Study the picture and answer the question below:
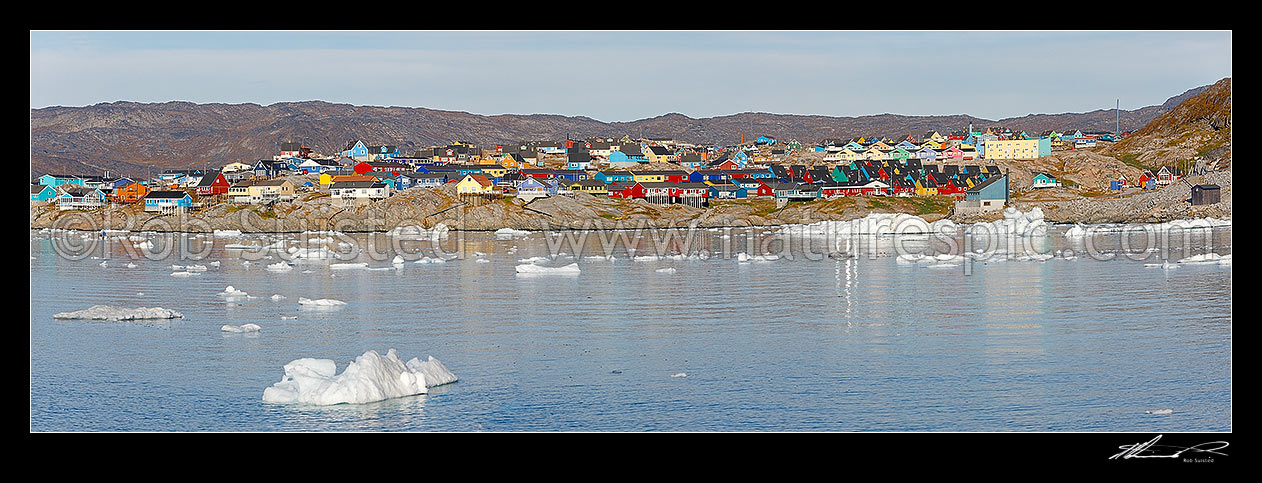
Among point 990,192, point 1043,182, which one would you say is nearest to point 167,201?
point 990,192

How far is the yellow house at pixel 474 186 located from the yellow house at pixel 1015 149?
39.8m

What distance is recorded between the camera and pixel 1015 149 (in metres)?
89.2

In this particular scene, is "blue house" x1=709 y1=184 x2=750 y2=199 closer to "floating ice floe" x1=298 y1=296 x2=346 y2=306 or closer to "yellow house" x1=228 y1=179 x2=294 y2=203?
"yellow house" x1=228 y1=179 x2=294 y2=203

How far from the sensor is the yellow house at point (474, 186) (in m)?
71.8

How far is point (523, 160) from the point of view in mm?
96938

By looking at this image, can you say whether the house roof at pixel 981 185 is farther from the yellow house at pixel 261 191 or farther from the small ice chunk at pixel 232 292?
the small ice chunk at pixel 232 292

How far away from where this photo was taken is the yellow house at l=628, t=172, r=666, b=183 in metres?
75.1

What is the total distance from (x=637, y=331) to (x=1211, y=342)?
9615mm

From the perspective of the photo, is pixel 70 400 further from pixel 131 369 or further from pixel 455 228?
pixel 455 228

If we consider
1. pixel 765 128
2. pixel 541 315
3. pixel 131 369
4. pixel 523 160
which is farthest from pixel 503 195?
pixel 765 128

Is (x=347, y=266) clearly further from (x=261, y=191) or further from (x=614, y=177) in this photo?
(x=614, y=177)

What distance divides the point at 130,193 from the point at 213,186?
7.01m
